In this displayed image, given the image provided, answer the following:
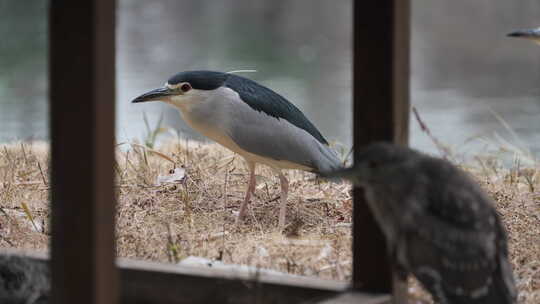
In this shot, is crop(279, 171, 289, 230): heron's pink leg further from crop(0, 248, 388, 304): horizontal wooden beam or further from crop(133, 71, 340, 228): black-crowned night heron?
crop(0, 248, 388, 304): horizontal wooden beam

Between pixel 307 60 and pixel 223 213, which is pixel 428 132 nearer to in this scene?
pixel 223 213

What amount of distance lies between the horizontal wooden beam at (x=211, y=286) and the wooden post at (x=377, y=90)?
120 mm

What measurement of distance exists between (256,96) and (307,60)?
10437mm

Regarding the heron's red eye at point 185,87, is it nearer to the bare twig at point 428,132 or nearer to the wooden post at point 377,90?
the bare twig at point 428,132

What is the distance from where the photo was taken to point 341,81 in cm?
1310

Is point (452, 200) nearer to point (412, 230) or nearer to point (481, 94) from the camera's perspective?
point (412, 230)

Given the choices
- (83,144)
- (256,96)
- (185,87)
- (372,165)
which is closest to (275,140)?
(256,96)

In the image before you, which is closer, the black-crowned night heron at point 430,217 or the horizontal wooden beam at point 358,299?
the black-crowned night heron at point 430,217

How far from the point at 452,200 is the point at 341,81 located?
10729 mm

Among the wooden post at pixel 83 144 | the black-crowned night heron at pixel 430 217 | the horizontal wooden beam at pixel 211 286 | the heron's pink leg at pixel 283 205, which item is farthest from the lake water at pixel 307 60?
the wooden post at pixel 83 144

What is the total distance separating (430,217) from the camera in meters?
2.42

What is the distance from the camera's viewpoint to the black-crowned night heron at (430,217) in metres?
2.39

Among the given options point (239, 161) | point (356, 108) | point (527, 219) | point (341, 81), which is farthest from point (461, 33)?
point (356, 108)

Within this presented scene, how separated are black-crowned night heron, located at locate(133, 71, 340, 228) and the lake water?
126 cm
